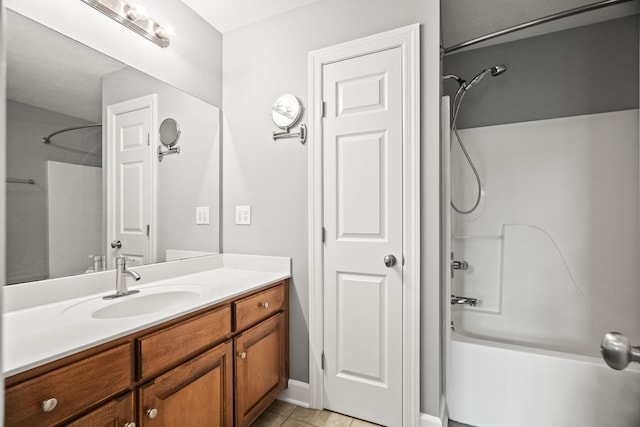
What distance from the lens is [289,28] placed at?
1.97 m

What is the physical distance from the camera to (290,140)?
1944 mm

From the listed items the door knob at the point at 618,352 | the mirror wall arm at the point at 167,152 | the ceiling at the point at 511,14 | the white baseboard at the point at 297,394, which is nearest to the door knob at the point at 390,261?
the white baseboard at the point at 297,394

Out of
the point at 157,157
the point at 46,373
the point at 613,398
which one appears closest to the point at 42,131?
the point at 157,157

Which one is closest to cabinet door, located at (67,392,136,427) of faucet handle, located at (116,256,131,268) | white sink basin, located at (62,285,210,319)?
white sink basin, located at (62,285,210,319)

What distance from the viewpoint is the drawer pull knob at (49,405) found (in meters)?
0.80

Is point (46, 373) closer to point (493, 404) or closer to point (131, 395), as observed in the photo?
point (131, 395)

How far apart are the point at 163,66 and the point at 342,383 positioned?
6.99 feet

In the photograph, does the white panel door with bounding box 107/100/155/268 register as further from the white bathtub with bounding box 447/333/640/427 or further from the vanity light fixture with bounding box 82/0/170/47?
the white bathtub with bounding box 447/333/640/427

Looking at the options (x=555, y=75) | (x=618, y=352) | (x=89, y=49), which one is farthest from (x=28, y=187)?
(x=555, y=75)

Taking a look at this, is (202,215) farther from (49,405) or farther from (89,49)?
(49,405)

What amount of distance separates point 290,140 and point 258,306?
3.34 feet

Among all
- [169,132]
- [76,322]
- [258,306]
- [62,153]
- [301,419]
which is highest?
[169,132]

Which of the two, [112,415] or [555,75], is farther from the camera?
[555,75]

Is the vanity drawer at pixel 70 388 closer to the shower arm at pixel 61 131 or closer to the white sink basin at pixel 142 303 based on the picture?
the white sink basin at pixel 142 303
